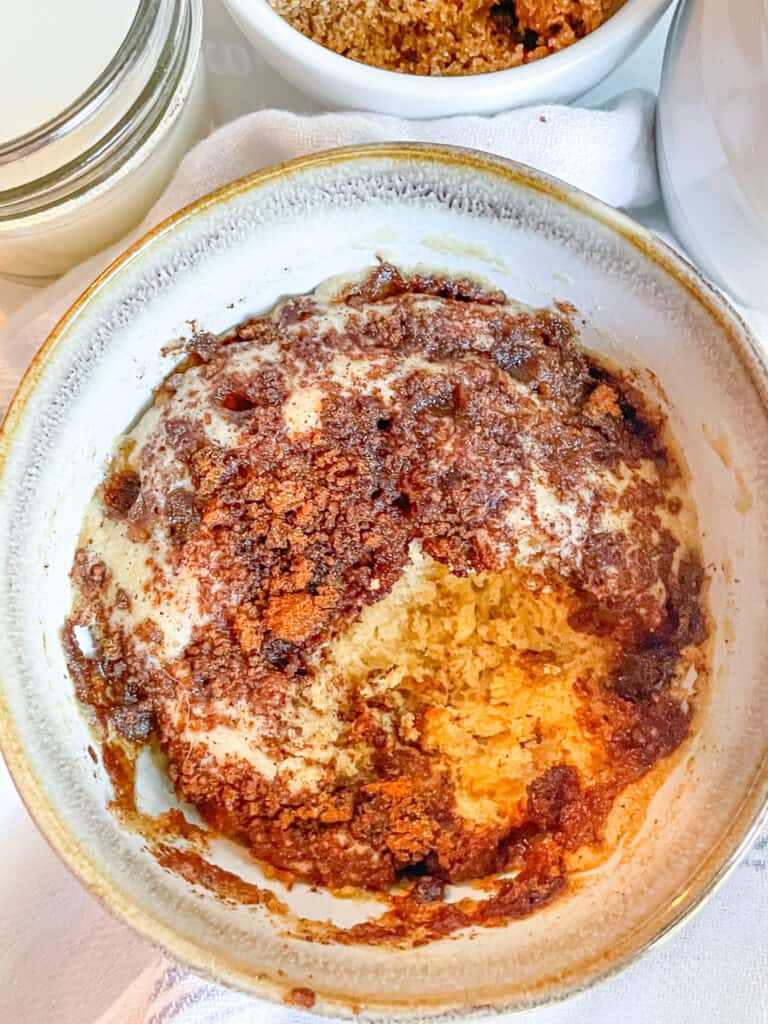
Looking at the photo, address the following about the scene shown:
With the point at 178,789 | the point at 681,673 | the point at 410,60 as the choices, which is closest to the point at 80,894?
the point at 178,789

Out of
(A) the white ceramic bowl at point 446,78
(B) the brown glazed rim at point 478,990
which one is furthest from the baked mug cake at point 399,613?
(A) the white ceramic bowl at point 446,78

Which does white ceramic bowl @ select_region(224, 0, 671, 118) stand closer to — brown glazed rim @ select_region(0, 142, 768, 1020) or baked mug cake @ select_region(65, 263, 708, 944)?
brown glazed rim @ select_region(0, 142, 768, 1020)

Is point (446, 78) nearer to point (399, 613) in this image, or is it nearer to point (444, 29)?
point (444, 29)

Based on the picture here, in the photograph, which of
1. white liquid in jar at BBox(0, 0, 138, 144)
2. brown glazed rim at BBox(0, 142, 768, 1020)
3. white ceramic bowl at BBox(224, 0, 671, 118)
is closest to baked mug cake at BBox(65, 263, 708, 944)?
brown glazed rim at BBox(0, 142, 768, 1020)

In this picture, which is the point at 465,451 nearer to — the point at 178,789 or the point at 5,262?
the point at 178,789

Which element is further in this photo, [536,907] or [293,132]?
[293,132]

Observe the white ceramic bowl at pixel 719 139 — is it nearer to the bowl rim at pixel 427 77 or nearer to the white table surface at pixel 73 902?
the bowl rim at pixel 427 77
